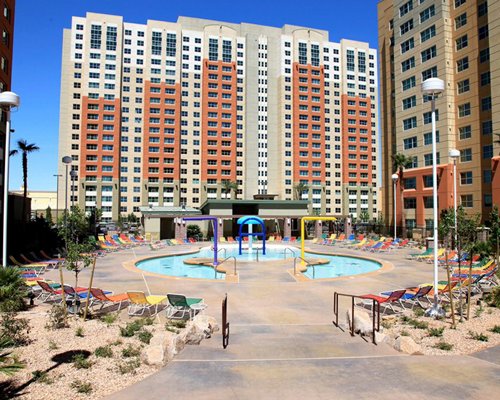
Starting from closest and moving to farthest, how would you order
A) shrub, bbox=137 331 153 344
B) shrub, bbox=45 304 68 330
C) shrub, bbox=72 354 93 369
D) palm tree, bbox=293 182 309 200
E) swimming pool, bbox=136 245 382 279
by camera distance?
shrub, bbox=72 354 93 369
shrub, bbox=137 331 153 344
shrub, bbox=45 304 68 330
swimming pool, bbox=136 245 382 279
palm tree, bbox=293 182 309 200

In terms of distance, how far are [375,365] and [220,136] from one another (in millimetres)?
86235

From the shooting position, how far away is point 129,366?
746cm

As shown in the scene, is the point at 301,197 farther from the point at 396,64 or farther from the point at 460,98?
the point at 460,98

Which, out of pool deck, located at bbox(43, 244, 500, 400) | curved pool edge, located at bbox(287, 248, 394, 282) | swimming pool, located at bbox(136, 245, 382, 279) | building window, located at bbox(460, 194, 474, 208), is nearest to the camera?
pool deck, located at bbox(43, 244, 500, 400)

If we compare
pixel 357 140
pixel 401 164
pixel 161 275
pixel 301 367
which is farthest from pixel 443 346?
pixel 357 140

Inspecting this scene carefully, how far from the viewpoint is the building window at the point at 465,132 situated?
4386cm

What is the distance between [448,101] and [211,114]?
188 ft

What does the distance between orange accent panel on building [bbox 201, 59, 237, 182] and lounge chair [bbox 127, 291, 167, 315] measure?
256 feet

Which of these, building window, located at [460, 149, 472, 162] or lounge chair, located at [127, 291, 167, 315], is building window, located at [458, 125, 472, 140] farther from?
lounge chair, located at [127, 291, 167, 315]

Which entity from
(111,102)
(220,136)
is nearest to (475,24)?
(220,136)

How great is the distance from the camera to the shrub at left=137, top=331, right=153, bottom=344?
915cm

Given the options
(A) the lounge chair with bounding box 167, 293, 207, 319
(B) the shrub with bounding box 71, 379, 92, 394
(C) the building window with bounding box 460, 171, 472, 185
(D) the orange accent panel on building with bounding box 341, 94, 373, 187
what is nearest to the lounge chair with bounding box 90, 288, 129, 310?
(A) the lounge chair with bounding box 167, 293, 207, 319

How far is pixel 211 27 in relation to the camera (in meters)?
94.1

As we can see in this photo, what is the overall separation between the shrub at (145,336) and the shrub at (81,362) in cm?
151
